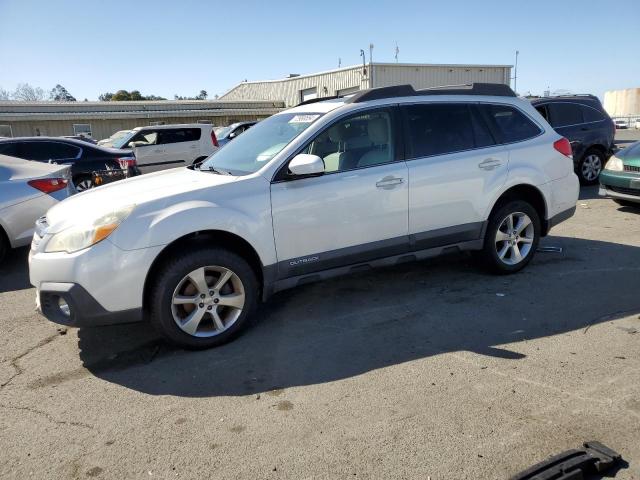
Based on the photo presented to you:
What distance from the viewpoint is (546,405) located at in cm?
303

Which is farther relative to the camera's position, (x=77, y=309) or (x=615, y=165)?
(x=615, y=165)

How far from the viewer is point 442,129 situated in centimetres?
490

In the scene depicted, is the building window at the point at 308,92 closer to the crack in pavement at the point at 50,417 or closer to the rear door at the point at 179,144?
the rear door at the point at 179,144

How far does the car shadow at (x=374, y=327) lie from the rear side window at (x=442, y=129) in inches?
53.5

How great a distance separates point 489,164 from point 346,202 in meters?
1.63

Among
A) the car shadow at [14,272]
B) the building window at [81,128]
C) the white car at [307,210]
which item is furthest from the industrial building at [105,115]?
the white car at [307,210]

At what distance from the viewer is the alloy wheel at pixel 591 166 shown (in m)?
10.8

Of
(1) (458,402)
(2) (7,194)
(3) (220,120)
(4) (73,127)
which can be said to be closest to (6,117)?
(4) (73,127)

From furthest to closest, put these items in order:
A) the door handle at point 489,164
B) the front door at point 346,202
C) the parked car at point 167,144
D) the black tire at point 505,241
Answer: the parked car at point 167,144 < the black tire at point 505,241 < the door handle at point 489,164 < the front door at point 346,202

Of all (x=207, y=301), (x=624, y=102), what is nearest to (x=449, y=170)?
(x=207, y=301)

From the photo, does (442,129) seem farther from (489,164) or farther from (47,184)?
(47,184)

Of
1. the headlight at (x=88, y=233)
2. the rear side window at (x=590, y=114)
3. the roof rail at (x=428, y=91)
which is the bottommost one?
the headlight at (x=88, y=233)

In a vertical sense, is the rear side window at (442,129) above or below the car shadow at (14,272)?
above

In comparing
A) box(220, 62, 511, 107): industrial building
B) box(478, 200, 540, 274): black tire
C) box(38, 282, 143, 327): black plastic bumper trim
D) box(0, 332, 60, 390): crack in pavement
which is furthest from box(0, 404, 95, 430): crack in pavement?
box(220, 62, 511, 107): industrial building
